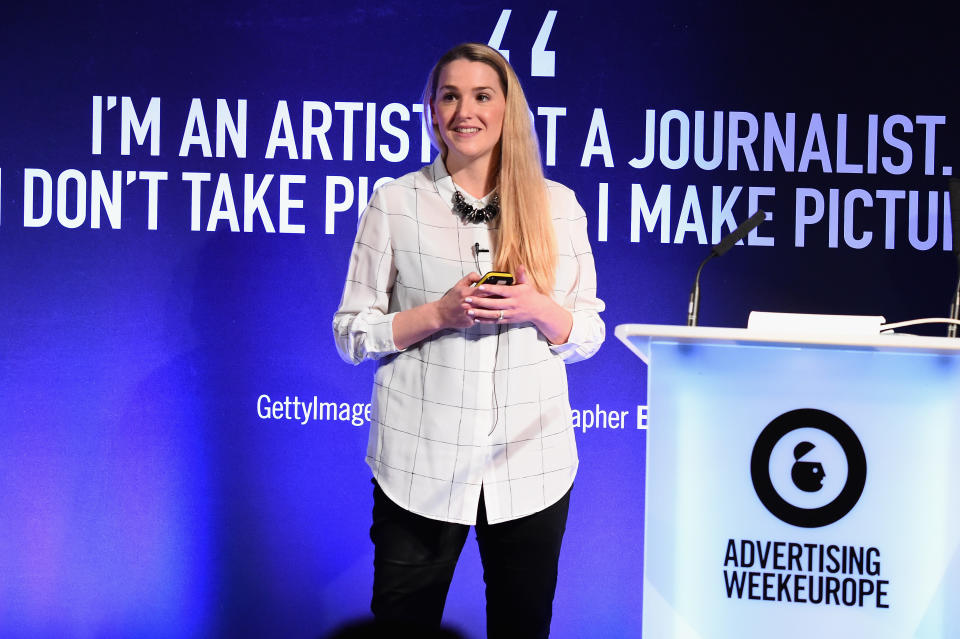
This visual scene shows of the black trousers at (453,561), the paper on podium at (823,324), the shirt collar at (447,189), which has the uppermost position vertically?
→ the shirt collar at (447,189)

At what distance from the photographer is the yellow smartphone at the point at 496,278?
74.3 inches

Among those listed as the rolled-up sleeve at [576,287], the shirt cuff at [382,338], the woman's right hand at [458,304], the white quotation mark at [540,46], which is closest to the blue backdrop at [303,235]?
the white quotation mark at [540,46]

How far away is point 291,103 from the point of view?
3.35m

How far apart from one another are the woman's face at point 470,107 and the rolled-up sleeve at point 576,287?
0.76ft

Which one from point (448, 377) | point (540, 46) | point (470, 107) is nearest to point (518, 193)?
point (470, 107)

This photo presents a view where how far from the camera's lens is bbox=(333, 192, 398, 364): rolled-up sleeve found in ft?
6.84

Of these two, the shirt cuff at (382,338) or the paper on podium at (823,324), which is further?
the shirt cuff at (382,338)

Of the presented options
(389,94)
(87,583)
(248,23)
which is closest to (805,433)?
(389,94)

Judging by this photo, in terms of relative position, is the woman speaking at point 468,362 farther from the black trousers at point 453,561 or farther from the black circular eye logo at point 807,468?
the black circular eye logo at point 807,468

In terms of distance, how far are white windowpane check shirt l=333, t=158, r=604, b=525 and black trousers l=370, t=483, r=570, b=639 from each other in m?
0.05

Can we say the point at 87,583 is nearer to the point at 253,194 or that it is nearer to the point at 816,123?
the point at 253,194

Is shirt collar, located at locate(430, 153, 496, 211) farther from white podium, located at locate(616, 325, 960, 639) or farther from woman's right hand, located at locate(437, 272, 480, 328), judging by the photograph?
white podium, located at locate(616, 325, 960, 639)

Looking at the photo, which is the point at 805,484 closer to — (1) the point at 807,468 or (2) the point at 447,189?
(1) the point at 807,468

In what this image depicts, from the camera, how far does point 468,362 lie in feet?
6.66
